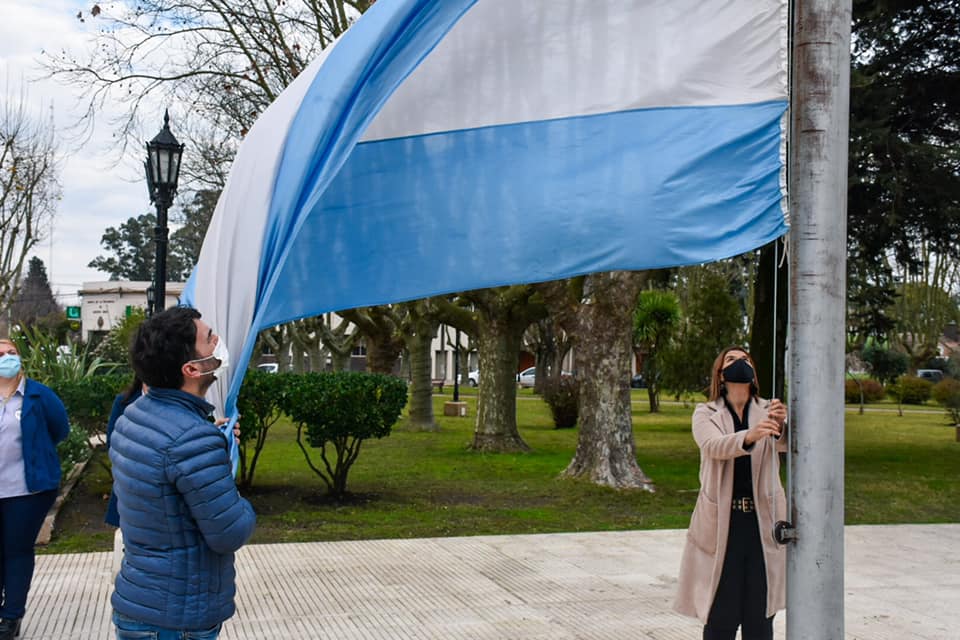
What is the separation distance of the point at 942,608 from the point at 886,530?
12.4ft

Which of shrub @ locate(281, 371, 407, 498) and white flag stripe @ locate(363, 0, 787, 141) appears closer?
white flag stripe @ locate(363, 0, 787, 141)

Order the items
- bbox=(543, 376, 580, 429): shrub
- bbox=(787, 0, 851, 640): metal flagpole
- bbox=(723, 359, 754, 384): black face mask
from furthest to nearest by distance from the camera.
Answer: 1. bbox=(543, 376, 580, 429): shrub
2. bbox=(723, 359, 754, 384): black face mask
3. bbox=(787, 0, 851, 640): metal flagpole

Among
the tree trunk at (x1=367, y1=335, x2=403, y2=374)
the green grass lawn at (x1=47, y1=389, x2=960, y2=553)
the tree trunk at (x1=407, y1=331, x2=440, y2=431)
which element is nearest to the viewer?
the green grass lawn at (x1=47, y1=389, x2=960, y2=553)

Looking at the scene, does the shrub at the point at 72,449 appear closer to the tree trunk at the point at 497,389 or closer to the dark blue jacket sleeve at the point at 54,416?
the dark blue jacket sleeve at the point at 54,416

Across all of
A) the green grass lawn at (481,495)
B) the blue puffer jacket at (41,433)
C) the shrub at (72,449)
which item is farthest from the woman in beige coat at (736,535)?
the shrub at (72,449)

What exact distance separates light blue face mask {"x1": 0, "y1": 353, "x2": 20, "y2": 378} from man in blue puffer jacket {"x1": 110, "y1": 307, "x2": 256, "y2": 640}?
310 centimetres

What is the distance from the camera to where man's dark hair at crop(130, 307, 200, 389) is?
324 cm

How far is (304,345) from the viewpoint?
41.1 m

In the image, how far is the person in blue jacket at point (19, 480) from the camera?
589 centimetres

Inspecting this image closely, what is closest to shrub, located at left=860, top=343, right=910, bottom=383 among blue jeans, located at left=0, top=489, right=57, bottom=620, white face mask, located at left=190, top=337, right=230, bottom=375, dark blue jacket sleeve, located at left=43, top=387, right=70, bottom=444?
dark blue jacket sleeve, located at left=43, top=387, right=70, bottom=444

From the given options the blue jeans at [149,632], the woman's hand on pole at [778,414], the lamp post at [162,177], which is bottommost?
the blue jeans at [149,632]

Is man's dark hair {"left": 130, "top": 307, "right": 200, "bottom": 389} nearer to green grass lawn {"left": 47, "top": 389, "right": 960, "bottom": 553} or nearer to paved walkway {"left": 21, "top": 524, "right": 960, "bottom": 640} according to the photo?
paved walkway {"left": 21, "top": 524, "right": 960, "bottom": 640}

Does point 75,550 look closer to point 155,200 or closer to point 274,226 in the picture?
point 155,200

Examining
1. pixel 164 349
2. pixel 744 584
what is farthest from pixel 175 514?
pixel 744 584
